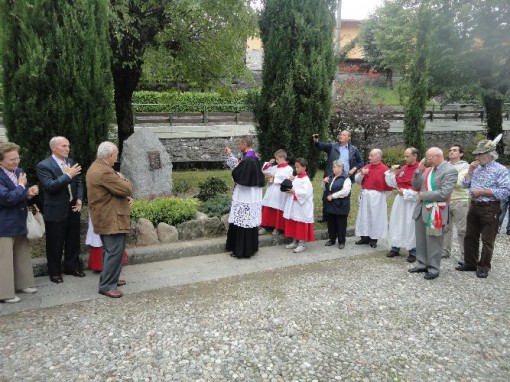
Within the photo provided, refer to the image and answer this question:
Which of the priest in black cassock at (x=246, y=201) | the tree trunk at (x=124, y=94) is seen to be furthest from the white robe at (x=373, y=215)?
the tree trunk at (x=124, y=94)

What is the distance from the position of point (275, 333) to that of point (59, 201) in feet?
10.3

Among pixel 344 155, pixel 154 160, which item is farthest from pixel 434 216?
pixel 154 160

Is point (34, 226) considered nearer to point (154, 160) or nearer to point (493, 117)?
point (154, 160)

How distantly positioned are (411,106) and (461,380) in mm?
14651

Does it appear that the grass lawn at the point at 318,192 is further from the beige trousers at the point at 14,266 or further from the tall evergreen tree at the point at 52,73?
the beige trousers at the point at 14,266

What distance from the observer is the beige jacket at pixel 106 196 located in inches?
194

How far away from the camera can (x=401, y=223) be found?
691cm

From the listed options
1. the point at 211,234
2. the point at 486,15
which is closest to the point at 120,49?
the point at 211,234

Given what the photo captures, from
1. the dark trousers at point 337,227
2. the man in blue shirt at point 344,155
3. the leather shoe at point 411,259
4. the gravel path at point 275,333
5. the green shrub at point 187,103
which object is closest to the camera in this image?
the gravel path at point 275,333

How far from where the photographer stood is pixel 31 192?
16.6ft

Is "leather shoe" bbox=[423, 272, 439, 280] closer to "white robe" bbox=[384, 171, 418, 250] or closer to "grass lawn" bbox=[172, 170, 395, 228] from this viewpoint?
"white robe" bbox=[384, 171, 418, 250]

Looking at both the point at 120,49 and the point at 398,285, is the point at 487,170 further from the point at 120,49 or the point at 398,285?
the point at 120,49

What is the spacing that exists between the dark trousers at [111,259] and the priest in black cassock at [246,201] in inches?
80.5

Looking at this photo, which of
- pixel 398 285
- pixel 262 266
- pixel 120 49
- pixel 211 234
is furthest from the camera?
pixel 120 49
